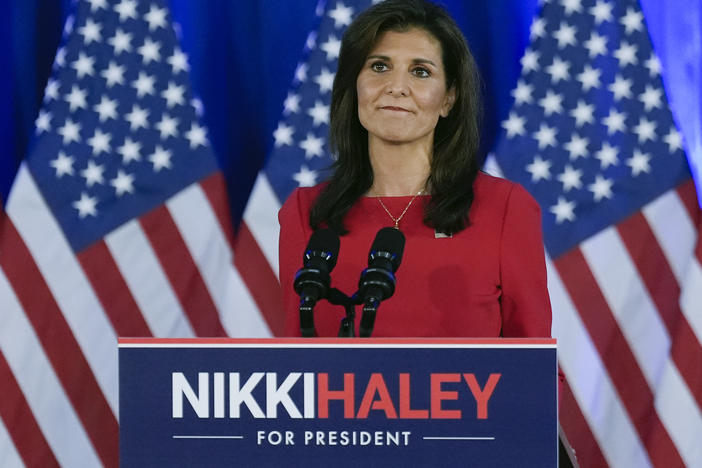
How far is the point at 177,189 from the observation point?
9.64ft

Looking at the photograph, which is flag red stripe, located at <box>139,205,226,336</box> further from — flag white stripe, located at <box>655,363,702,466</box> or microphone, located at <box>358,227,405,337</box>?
microphone, located at <box>358,227,405,337</box>

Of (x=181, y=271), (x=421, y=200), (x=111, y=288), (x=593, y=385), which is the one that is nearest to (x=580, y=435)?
(x=593, y=385)

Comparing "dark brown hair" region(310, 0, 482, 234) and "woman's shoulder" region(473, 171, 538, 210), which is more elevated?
"dark brown hair" region(310, 0, 482, 234)

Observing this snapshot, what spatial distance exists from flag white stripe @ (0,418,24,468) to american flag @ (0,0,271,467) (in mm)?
143

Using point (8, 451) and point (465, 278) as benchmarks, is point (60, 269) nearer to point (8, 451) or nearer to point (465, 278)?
point (8, 451)

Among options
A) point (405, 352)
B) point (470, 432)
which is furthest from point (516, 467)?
point (405, 352)

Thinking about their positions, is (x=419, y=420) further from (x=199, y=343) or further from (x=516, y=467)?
(x=199, y=343)

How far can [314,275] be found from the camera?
4.30ft

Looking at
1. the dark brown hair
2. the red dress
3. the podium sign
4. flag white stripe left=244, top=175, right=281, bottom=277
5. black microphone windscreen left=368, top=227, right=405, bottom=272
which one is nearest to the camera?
the podium sign

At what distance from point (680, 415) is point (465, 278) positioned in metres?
1.16

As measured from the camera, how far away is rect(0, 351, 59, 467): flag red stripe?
2.96m

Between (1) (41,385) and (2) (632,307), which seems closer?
(2) (632,307)

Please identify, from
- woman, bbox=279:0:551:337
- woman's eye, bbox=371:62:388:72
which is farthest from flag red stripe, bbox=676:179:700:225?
woman's eye, bbox=371:62:388:72

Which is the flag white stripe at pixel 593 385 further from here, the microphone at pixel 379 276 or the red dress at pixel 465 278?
the microphone at pixel 379 276
